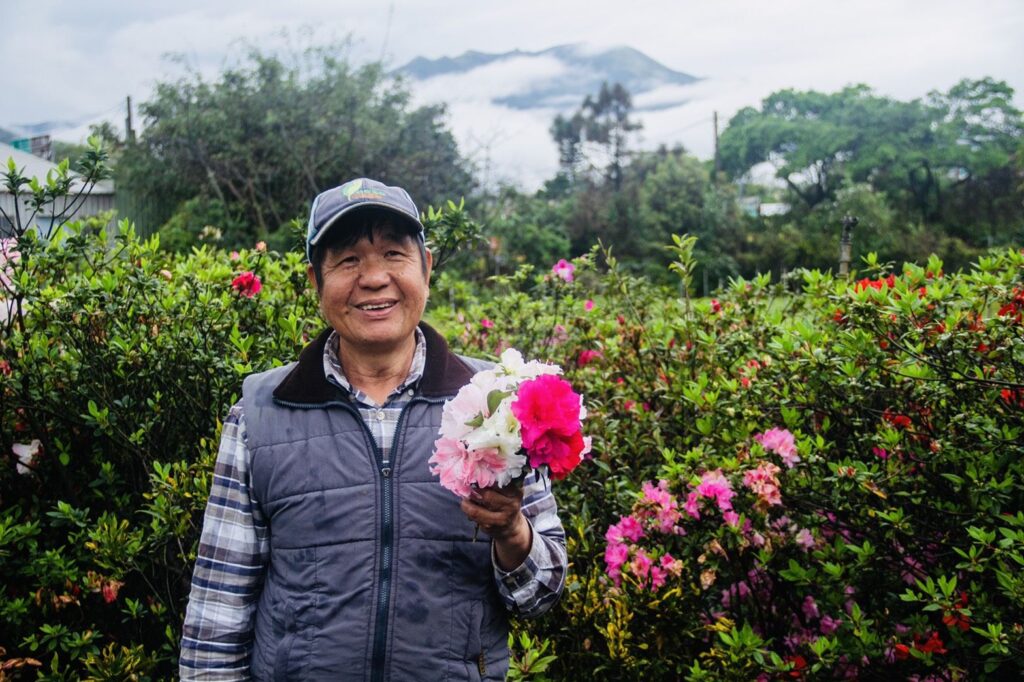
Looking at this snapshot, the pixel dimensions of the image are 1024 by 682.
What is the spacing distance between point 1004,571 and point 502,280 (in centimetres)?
237

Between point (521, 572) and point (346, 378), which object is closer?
point (521, 572)

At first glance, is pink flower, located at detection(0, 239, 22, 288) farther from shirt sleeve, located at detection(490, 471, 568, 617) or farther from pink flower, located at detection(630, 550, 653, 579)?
pink flower, located at detection(630, 550, 653, 579)

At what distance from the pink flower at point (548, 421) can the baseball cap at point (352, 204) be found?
53cm

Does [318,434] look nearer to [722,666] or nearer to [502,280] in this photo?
[722,666]

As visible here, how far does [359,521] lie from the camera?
149 centimetres

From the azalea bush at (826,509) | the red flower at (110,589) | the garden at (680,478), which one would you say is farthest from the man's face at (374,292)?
the red flower at (110,589)

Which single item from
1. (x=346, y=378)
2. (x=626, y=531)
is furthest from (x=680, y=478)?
(x=346, y=378)

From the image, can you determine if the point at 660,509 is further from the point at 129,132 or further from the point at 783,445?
the point at 129,132

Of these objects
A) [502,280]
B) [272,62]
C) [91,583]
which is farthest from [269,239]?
[91,583]

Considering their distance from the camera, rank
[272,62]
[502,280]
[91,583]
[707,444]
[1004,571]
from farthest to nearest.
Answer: [272,62] < [502,280] < [707,444] < [91,583] < [1004,571]

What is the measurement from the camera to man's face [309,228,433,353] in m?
1.61

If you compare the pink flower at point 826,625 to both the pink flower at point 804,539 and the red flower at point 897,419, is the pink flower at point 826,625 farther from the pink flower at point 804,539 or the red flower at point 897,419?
the red flower at point 897,419

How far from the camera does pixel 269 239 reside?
18.1 meters

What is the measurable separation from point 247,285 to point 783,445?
1.96 metres
